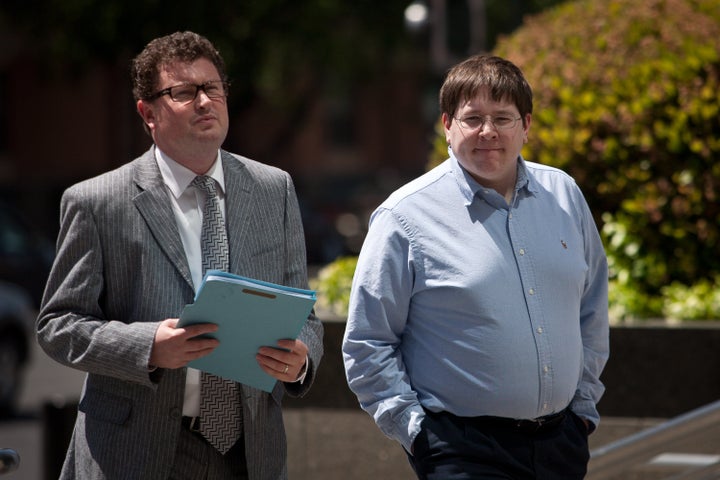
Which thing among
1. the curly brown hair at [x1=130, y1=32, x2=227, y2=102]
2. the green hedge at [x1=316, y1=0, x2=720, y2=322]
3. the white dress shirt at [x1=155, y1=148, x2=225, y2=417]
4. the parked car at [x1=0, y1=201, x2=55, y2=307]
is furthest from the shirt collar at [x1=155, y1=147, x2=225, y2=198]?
the parked car at [x1=0, y1=201, x2=55, y2=307]

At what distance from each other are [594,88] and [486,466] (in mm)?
3455

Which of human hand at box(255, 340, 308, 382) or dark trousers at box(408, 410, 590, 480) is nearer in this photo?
human hand at box(255, 340, 308, 382)

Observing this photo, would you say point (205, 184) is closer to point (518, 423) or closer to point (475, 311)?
point (475, 311)

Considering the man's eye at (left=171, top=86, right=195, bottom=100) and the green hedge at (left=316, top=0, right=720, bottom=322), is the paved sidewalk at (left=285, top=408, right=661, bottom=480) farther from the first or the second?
the man's eye at (left=171, top=86, right=195, bottom=100)

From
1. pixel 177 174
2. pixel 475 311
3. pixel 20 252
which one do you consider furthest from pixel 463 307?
pixel 20 252

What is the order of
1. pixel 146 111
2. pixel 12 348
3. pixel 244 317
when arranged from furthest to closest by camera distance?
pixel 12 348 < pixel 146 111 < pixel 244 317

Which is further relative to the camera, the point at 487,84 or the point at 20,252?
the point at 20,252

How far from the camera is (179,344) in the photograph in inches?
122

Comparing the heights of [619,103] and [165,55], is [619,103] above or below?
below

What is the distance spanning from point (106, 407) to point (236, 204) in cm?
64

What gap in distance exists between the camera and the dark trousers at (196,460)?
3291 millimetres

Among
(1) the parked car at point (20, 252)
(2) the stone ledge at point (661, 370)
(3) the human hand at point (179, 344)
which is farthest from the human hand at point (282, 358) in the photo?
(1) the parked car at point (20, 252)

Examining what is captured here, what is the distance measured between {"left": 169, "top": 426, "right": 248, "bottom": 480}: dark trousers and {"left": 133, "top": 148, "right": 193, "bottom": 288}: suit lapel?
402 mm

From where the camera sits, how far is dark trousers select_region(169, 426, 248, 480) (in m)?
3.29
